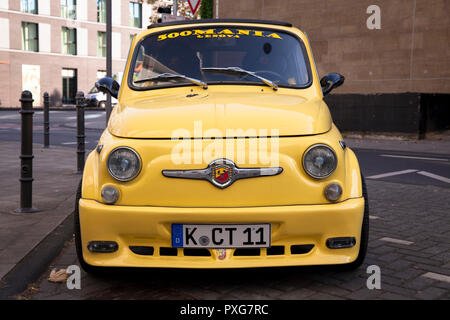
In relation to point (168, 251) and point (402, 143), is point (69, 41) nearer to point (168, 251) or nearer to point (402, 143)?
point (402, 143)

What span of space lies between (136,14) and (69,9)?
22.2ft

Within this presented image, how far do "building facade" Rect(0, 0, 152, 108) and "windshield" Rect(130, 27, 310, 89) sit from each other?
40260 millimetres

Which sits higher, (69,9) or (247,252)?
(69,9)

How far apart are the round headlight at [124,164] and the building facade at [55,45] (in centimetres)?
4158

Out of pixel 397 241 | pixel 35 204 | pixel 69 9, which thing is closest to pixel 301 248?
pixel 397 241

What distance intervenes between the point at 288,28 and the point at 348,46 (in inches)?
549

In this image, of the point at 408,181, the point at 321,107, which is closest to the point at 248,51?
the point at 321,107

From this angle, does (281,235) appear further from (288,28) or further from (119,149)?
(288,28)

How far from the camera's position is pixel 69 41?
4544 centimetres

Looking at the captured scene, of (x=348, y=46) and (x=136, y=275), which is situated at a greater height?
(x=348, y=46)

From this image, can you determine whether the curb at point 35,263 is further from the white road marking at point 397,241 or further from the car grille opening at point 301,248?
the white road marking at point 397,241

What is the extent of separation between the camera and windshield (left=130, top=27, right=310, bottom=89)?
4.41m

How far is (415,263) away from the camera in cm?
398

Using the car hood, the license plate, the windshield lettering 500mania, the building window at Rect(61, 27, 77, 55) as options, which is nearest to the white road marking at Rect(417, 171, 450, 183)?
the windshield lettering 500mania
